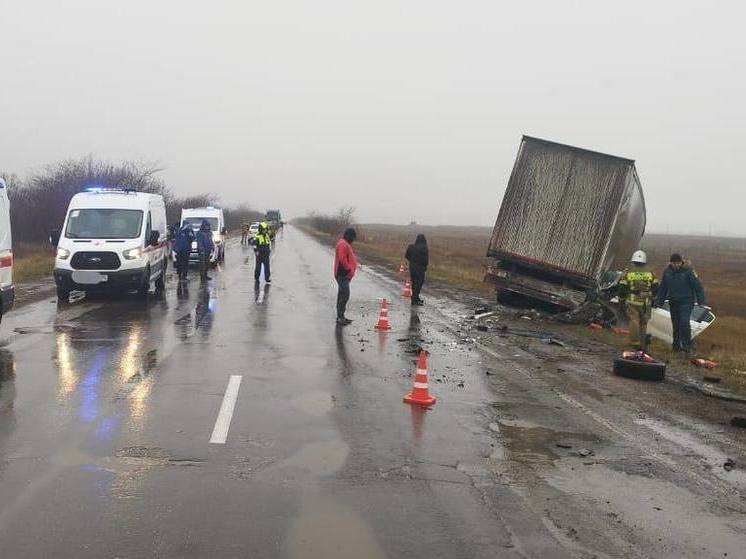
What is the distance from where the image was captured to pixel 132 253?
1514 centimetres

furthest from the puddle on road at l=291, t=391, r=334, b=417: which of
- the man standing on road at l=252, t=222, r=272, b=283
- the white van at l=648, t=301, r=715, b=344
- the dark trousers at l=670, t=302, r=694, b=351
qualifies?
the man standing on road at l=252, t=222, r=272, b=283

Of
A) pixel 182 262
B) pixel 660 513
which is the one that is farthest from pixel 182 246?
pixel 660 513

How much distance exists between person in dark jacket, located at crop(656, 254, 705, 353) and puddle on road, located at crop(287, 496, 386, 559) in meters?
9.37

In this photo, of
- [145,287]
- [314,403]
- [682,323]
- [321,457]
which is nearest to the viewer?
[321,457]

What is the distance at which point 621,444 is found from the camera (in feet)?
20.5

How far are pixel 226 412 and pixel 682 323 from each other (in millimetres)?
8867

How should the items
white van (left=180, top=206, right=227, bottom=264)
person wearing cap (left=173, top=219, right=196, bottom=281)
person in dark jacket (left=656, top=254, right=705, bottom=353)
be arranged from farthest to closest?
white van (left=180, top=206, right=227, bottom=264) → person wearing cap (left=173, top=219, right=196, bottom=281) → person in dark jacket (left=656, top=254, right=705, bottom=353)

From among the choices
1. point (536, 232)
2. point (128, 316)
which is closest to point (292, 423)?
point (128, 316)

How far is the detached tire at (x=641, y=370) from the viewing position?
944 centimetres

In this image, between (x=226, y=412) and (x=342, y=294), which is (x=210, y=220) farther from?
(x=226, y=412)

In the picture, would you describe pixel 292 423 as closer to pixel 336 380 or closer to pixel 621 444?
pixel 336 380

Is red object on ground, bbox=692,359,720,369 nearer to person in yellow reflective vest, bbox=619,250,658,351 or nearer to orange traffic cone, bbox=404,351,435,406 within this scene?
person in yellow reflective vest, bbox=619,250,658,351

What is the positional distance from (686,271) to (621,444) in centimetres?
668

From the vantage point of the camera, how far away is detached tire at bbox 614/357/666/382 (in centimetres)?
944
